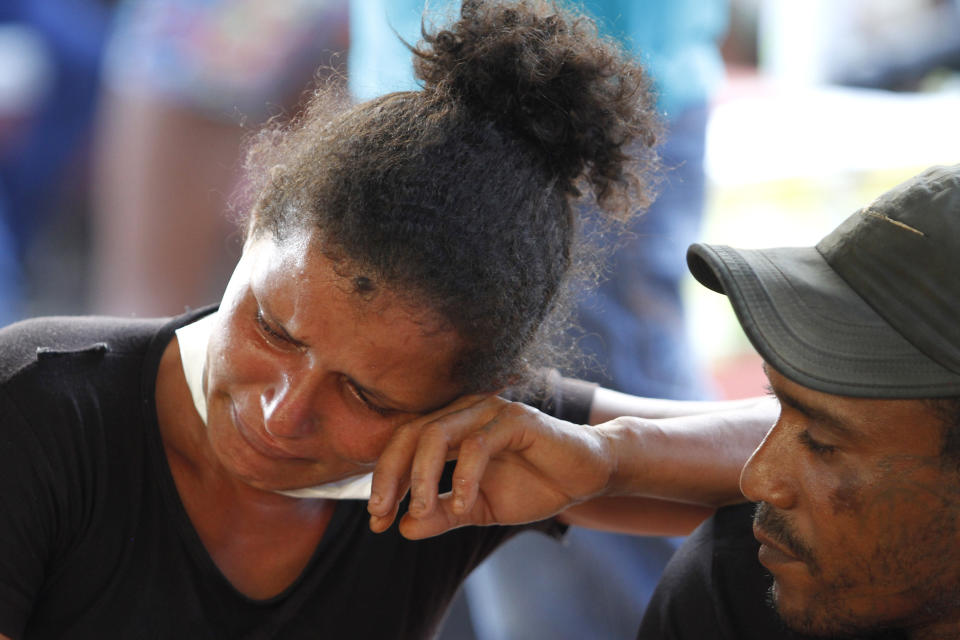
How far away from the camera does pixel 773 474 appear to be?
1.20 m

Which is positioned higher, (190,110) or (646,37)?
(646,37)

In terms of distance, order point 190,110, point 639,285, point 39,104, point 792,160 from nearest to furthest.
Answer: point 639,285, point 190,110, point 39,104, point 792,160

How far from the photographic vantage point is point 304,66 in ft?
8.32

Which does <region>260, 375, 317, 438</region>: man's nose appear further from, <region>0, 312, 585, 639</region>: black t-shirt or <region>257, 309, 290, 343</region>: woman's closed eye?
<region>0, 312, 585, 639</region>: black t-shirt

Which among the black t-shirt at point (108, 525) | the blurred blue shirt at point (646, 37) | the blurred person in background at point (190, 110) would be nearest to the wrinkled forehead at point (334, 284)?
the black t-shirt at point (108, 525)

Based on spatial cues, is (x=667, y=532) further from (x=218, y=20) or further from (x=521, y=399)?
(x=218, y=20)

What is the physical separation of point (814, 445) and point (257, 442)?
65 centimetres

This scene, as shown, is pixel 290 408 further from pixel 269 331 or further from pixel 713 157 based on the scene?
pixel 713 157

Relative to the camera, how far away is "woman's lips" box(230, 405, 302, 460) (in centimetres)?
131

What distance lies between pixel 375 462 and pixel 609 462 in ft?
1.08

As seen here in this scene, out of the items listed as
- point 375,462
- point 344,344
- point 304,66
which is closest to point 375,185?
point 344,344

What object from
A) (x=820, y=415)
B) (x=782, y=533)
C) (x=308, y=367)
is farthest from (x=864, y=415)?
(x=308, y=367)

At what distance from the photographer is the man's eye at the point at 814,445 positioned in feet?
3.79

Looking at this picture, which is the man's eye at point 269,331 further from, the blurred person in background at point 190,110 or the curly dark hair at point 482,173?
the blurred person in background at point 190,110
